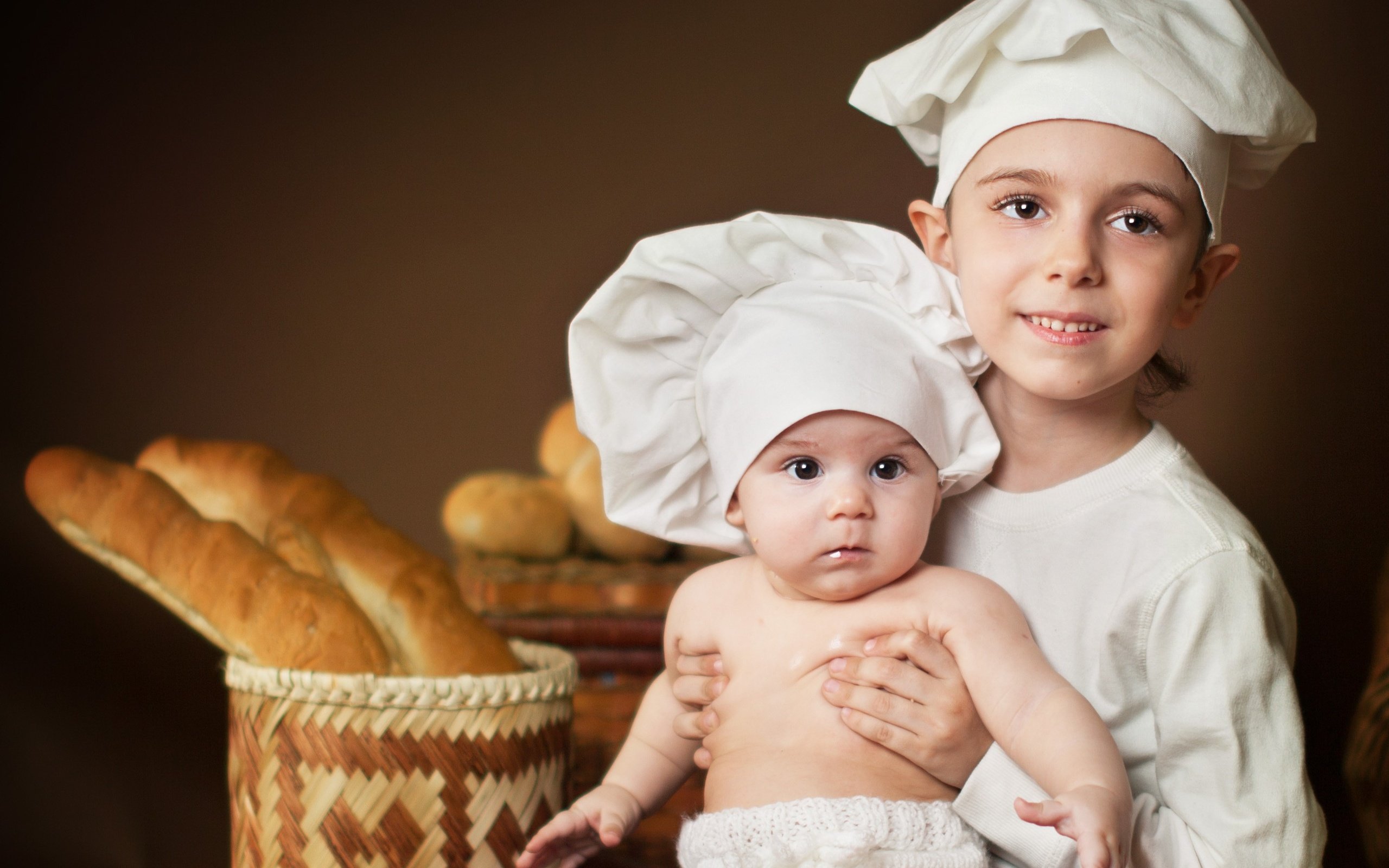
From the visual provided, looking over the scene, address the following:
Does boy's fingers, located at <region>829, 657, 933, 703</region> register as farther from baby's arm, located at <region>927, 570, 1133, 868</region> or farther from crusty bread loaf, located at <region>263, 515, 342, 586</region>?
crusty bread loaf, located at <region>263, 515, 342, 586</region>

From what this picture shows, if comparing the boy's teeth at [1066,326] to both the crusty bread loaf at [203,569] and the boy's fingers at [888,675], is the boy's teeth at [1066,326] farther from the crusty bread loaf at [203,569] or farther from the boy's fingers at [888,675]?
the crusty bread loaf at [203,569]

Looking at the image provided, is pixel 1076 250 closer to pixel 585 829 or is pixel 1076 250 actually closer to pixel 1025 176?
pixel 1025 176

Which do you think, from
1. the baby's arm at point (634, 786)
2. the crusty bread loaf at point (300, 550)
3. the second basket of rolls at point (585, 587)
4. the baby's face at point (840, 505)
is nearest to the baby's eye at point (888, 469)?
the baby's face at point (840, 505)

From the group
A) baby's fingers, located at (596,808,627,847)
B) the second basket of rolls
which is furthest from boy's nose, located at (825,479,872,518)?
the second basket of rolls

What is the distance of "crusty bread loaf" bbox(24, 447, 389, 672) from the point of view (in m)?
1.26

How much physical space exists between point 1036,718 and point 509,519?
121cm

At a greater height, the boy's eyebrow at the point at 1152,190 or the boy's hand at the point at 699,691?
the boy's eyebrow at the point at 1152,190

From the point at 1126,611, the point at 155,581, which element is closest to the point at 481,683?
the point at 155,581

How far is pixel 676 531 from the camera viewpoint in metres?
1.21

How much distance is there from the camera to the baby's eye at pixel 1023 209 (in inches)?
40.8

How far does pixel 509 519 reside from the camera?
2020mm

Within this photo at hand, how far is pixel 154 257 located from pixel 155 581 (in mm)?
1148

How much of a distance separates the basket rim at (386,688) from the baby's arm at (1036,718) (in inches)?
16.8

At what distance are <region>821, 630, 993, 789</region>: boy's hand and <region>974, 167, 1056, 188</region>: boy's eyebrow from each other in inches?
14.9
